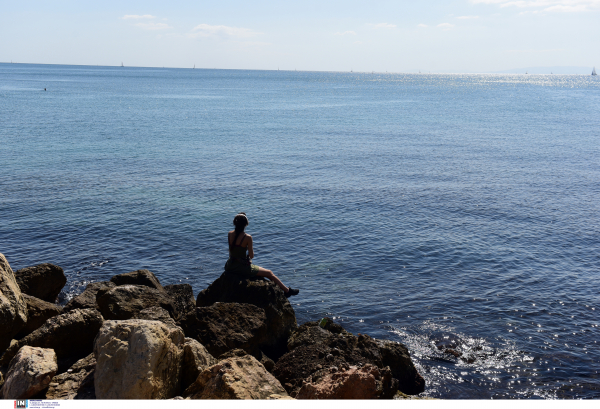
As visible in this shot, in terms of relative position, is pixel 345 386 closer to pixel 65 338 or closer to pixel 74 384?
pixel 74 384

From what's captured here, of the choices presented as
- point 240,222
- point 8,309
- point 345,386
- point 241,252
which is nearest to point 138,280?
point 241,252

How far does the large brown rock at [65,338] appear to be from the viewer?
10.2m

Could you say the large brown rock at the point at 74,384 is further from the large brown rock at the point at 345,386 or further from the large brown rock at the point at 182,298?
the large brown rock at the point at 182,298

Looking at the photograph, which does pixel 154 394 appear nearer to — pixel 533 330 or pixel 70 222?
pixel 533 330

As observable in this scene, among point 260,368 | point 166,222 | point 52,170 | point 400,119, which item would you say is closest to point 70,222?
point 166,222

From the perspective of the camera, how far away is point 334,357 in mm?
11164

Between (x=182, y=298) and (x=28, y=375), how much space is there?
22.8ft

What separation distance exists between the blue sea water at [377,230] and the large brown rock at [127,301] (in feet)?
20.5

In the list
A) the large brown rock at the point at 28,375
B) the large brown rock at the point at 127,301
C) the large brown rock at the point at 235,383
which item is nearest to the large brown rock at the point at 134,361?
the large brown rock at the point at 235,383

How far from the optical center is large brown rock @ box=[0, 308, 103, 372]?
402 inches

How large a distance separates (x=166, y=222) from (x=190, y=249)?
14.3ft

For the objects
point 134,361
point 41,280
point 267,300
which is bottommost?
point 41,280

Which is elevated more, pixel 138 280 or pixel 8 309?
pixel 8 309

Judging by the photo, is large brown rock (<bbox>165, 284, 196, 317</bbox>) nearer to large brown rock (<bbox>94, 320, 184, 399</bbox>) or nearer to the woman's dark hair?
the woman's dark hair
